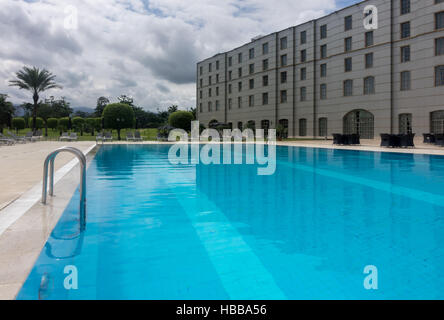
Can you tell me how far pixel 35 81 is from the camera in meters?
44.9

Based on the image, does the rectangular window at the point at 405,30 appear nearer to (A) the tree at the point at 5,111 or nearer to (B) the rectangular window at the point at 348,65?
(B) the rectangular window at the point at 348,65

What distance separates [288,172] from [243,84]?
41946mm

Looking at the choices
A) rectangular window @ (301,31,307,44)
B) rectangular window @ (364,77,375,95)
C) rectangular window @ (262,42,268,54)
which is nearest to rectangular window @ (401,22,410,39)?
rectangular window @ (364,77,375,95)

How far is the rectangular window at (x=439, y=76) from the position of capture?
1191 inches

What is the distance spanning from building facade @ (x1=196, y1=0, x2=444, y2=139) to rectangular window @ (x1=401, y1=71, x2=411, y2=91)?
3.1 inches

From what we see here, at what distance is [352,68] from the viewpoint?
37344 millimetres

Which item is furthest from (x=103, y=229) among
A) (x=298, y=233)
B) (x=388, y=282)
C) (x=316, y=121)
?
(x=316, y=121)

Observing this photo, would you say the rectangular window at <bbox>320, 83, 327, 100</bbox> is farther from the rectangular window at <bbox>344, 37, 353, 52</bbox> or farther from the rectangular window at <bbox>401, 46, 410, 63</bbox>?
the rectangular window at <bbox>401, 46, 410, 63</bbox>

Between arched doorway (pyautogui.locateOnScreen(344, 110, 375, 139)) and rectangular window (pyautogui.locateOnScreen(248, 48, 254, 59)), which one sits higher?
rectangular window (pyautogui.locateOnScreen(248, 48, 254, 59))

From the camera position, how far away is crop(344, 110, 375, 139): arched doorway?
35.7 m

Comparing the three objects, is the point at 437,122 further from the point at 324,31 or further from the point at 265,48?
the point at 265,48

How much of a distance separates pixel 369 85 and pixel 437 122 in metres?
7.39

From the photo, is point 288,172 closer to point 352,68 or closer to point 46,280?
point 46,280

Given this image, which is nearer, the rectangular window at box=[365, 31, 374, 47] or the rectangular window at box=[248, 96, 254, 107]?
the rectangular window at box=[365, 31, 374, 47]
